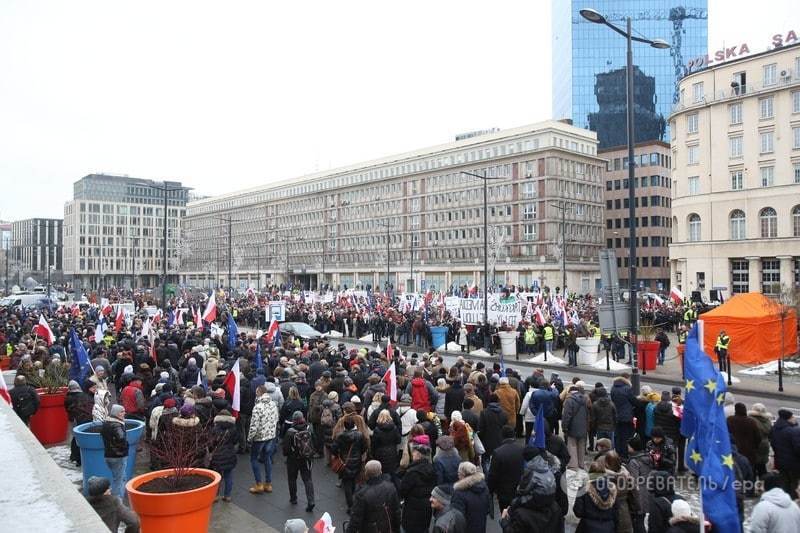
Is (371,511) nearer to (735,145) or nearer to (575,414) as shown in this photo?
(575,414)

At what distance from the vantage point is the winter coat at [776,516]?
19.6ft

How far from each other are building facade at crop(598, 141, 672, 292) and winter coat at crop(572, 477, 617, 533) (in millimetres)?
92372

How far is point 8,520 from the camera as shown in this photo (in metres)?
3.42

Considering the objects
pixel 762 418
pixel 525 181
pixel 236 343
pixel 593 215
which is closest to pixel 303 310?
pixel 236 343

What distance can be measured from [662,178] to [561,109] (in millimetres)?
50573

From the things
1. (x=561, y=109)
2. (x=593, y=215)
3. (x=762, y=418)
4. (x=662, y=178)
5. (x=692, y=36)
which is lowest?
(x=762, y=418)

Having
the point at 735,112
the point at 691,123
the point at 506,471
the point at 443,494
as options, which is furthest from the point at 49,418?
the point at 691,123

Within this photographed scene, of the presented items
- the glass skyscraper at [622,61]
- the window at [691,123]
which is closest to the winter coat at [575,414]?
the window at [691,123]

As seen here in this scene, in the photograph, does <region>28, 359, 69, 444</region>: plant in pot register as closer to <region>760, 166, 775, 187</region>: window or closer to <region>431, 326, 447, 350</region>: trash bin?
<region>431, 326, 447, 350</region>: trash bin

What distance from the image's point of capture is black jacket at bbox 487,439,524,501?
27.2ft

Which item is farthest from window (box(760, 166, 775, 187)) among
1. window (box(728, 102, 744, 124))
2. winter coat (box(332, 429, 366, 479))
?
winter coat (box(332, 429, 366, 479))

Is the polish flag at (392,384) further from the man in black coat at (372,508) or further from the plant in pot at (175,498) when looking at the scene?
the plant in pot at (175,498)

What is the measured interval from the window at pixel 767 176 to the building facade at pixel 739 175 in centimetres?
8

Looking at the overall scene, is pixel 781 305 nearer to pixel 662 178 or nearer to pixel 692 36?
pixel 662 178
